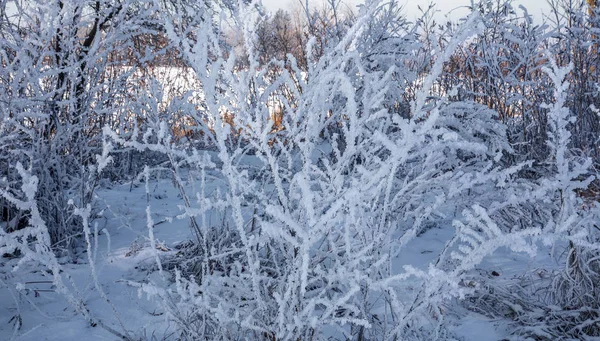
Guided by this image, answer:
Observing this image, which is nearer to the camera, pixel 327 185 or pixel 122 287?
pixel 327 185

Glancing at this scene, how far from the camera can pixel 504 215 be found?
287 cm

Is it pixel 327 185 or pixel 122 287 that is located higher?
pixel 327 185

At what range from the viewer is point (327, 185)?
4.85 ft

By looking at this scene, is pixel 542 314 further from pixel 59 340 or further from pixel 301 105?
pixel 59 340

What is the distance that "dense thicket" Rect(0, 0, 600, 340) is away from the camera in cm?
125

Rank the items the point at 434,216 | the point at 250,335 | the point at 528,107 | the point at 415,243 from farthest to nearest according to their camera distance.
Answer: the point at 528,107 < the point at 434,216 < the point at 415,243 < the point at 250,335

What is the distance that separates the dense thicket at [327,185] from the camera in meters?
1.25

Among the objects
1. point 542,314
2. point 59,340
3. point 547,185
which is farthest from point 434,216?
point 59,340

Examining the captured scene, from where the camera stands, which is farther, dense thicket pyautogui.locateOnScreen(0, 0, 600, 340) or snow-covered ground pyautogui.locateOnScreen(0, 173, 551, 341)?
snow-covered ground pyautogui.locateOnScreen(0, 173, 551, 341)

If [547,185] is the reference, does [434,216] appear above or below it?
below

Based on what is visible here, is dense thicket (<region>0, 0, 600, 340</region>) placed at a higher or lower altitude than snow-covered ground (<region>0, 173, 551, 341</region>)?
higher

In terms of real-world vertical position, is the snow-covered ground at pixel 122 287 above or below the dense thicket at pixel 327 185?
below

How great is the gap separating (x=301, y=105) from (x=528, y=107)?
342 cm

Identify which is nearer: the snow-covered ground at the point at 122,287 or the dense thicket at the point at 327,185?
the dense thicket at the point at 327,185
